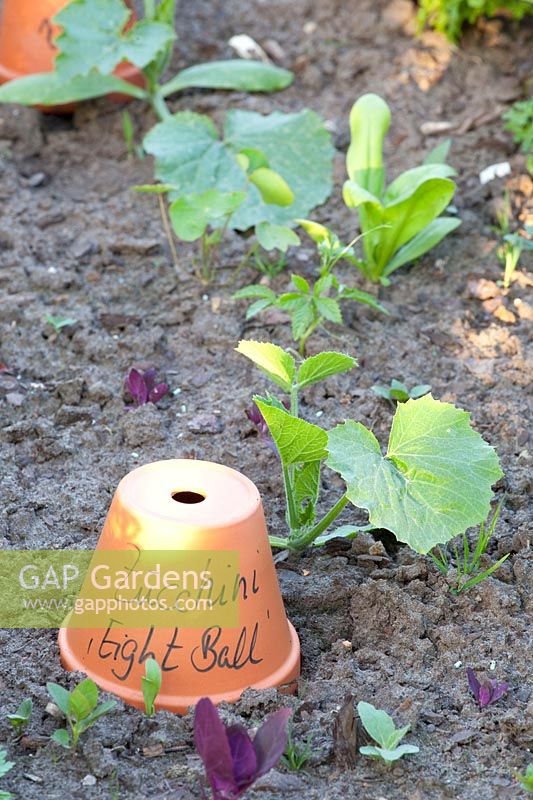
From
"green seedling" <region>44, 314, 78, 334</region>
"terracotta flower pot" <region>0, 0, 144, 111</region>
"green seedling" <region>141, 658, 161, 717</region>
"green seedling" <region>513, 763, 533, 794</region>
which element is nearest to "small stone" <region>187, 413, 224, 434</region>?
"green seedling" <region>44, 314, 78, 334</region>

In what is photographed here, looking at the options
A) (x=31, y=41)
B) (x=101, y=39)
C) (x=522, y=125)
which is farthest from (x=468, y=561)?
(x=31, y=41)

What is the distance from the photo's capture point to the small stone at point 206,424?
2473mm

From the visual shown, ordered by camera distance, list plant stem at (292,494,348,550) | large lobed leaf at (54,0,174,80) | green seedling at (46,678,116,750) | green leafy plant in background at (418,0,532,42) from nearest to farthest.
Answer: green seedling at (46,678,116,750)
plant stem at (292,494,348,550)
large lobed leaf at (54,0,174,80)
green leafy plant in background at (418,0,532,42)

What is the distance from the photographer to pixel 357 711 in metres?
1.76

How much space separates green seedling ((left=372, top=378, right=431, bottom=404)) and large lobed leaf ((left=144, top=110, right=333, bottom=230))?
0.72 metres

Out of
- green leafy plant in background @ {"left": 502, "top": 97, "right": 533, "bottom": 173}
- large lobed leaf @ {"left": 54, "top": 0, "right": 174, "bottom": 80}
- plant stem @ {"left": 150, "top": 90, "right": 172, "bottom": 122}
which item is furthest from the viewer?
plant stem @ {"left": 150, "top": 90, "right": 172, "bottom": 122}

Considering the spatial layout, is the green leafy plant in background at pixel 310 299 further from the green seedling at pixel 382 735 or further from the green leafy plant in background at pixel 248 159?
the green seedling at pixel 382 735

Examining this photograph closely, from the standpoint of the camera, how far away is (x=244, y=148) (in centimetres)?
304

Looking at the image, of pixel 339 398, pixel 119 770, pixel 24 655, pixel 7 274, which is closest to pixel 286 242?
pixel 339 398

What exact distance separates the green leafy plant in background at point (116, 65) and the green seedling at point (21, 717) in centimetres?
210

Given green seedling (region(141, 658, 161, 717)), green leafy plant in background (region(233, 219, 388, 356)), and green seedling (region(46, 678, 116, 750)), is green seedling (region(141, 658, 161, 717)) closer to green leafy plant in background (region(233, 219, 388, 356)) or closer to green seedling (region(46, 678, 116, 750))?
green seedling (region(46, 678, 116, 750))

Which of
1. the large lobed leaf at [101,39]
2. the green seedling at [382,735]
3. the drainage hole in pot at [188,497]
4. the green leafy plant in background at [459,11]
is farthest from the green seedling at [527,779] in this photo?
the green leafy plant in background at [459,11]

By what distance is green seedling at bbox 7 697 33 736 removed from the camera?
1.67 m

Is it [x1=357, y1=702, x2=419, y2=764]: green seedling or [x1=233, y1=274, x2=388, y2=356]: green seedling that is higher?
[x1=233, y1=274, x2=388, y2=356]: green seedling
